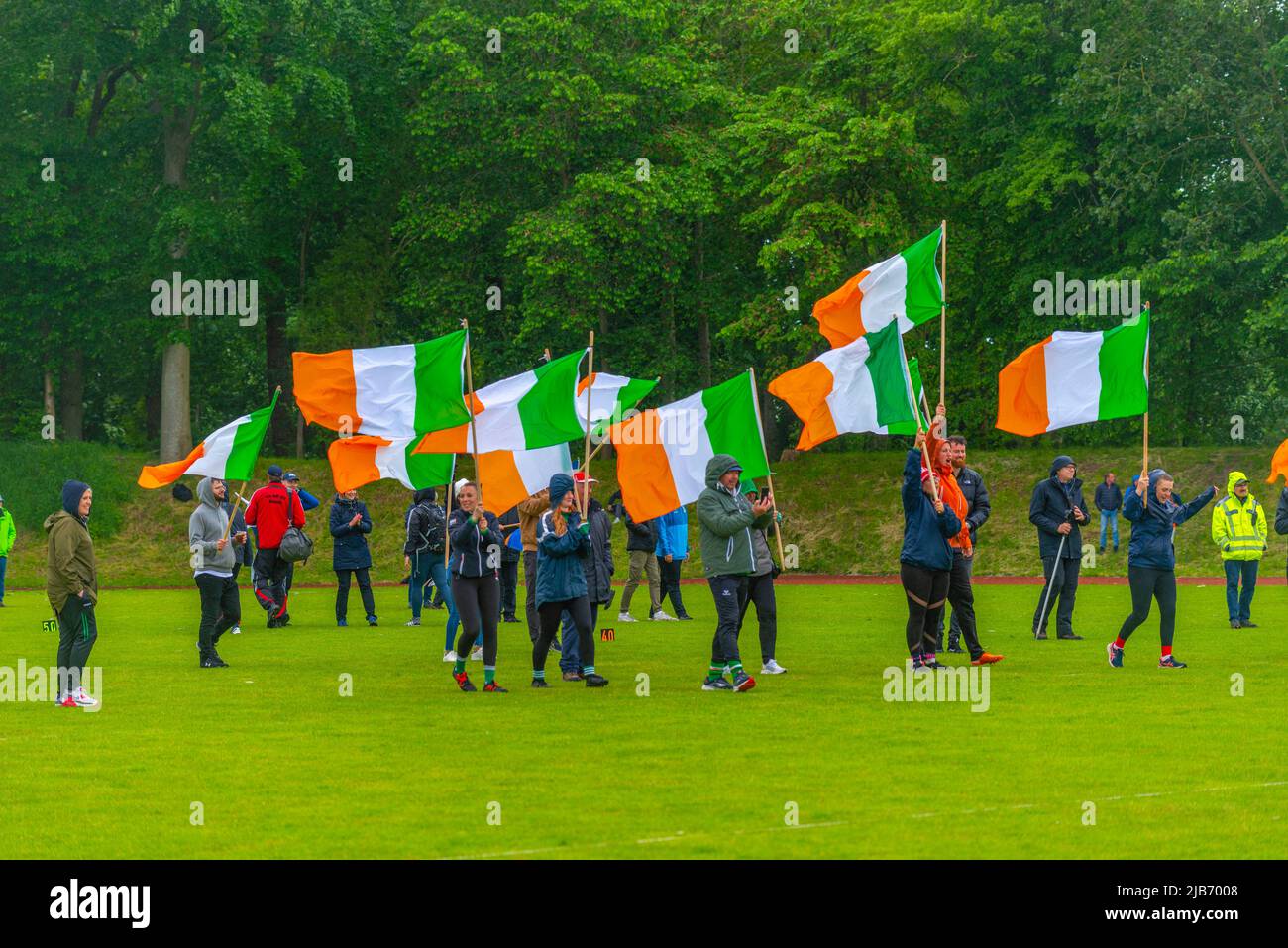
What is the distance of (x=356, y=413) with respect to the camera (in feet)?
65.6

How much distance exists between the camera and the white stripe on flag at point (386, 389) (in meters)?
19.7

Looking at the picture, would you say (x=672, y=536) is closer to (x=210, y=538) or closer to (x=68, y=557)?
(x=210, y=538)

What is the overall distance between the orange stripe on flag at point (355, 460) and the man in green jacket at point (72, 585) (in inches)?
242

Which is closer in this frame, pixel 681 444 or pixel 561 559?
pixel 561 559

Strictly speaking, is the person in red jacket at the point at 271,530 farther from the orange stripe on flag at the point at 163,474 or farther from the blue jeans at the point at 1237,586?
the blue jeans at the point at 1237,586

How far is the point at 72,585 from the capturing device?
1555 cm

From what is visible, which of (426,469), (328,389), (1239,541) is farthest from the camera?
(1239,541)

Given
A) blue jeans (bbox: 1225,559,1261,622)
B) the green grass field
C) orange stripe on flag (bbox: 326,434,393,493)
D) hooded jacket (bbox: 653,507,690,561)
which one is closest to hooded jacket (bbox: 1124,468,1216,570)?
the green grass field

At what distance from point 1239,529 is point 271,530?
44.5 feet

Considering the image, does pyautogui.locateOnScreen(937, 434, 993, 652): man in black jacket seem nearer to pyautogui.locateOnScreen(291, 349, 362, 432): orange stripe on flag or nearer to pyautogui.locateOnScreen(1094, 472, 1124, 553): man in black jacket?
pyautogui.locateOnScreen(291, 349, 362, 432): orange stripe on flag

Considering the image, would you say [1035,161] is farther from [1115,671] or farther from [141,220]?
[1115,671]

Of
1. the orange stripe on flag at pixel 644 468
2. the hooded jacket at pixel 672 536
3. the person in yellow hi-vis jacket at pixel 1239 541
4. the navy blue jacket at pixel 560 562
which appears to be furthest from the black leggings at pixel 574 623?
the person in yellow hi-vis jacket at pixel 1239 541

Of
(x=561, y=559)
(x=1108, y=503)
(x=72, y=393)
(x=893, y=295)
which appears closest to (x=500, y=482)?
(x=561, y=559)
